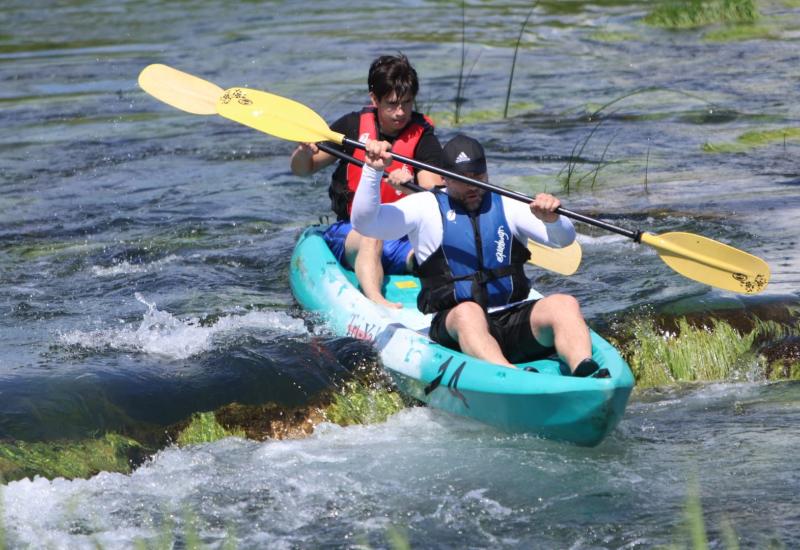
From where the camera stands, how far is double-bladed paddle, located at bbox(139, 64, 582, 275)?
238 inches

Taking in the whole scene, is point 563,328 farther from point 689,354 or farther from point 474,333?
point 689,354

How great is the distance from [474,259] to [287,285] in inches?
86.4

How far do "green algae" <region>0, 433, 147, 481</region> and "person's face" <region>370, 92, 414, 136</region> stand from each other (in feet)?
6.32

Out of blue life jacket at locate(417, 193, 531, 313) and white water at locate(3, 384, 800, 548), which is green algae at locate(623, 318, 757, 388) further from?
blue life jacket at locate(417, 193, 531, 313)

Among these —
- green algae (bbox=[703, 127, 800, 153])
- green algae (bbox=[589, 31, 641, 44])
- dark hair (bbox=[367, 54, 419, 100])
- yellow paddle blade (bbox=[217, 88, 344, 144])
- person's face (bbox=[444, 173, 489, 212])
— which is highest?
dark hair (bbox=[367, 54, 419, 100])

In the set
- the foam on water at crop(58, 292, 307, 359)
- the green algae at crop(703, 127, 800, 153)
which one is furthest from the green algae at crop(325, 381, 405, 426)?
the green algae at crop(703, 127, 800, 153)

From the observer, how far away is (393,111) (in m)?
5.93

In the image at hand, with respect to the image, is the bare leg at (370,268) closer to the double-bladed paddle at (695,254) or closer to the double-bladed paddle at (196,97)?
the double-bladed paddle at (196,97)

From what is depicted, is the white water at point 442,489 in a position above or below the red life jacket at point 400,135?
below

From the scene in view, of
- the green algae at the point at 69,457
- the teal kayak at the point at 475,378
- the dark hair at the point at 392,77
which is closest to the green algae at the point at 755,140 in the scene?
the teal kayak at the point at 475,378

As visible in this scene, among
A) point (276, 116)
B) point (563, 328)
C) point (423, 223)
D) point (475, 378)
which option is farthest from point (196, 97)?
point (563, 328)

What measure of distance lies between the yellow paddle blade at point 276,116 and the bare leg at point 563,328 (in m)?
1.30

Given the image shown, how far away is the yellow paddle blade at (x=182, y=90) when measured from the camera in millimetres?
6590

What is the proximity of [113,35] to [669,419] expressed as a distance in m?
12.6
